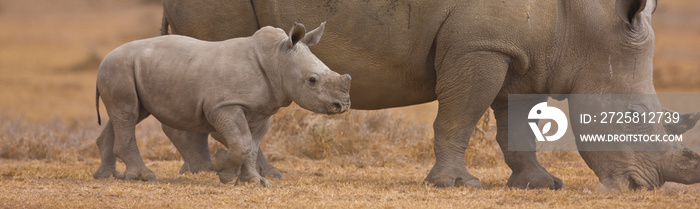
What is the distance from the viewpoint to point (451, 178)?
840cm

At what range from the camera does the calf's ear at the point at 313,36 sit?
7.91 metres

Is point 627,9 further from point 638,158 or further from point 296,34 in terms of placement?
point 296,34

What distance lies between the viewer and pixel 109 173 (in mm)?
8609

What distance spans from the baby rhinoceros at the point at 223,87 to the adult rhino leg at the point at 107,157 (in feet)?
1.31

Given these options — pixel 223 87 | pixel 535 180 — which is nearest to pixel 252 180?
pixel 223 87

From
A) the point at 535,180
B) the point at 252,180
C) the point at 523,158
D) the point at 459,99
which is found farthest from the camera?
the point at 523,158

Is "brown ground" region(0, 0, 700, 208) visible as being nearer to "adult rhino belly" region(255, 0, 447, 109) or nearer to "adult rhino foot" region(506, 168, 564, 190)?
"adult rhino foot" region(506, 168, 564, 190)

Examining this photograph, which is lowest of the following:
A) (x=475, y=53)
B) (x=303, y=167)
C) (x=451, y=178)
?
(x=303, y=167)

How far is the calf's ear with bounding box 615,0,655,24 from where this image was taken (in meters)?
8.17

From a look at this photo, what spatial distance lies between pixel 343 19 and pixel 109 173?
2215 millimetres

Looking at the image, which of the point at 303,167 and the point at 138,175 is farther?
the point at 303,167

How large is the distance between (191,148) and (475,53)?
2.67 meters

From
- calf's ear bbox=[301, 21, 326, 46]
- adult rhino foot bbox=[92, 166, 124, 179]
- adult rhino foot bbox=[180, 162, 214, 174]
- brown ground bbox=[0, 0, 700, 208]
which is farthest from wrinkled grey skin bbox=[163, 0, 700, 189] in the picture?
adult rhino foot bbox=[92, 166, 124, 179]

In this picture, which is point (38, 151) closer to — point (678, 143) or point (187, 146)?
point (187, 146)
